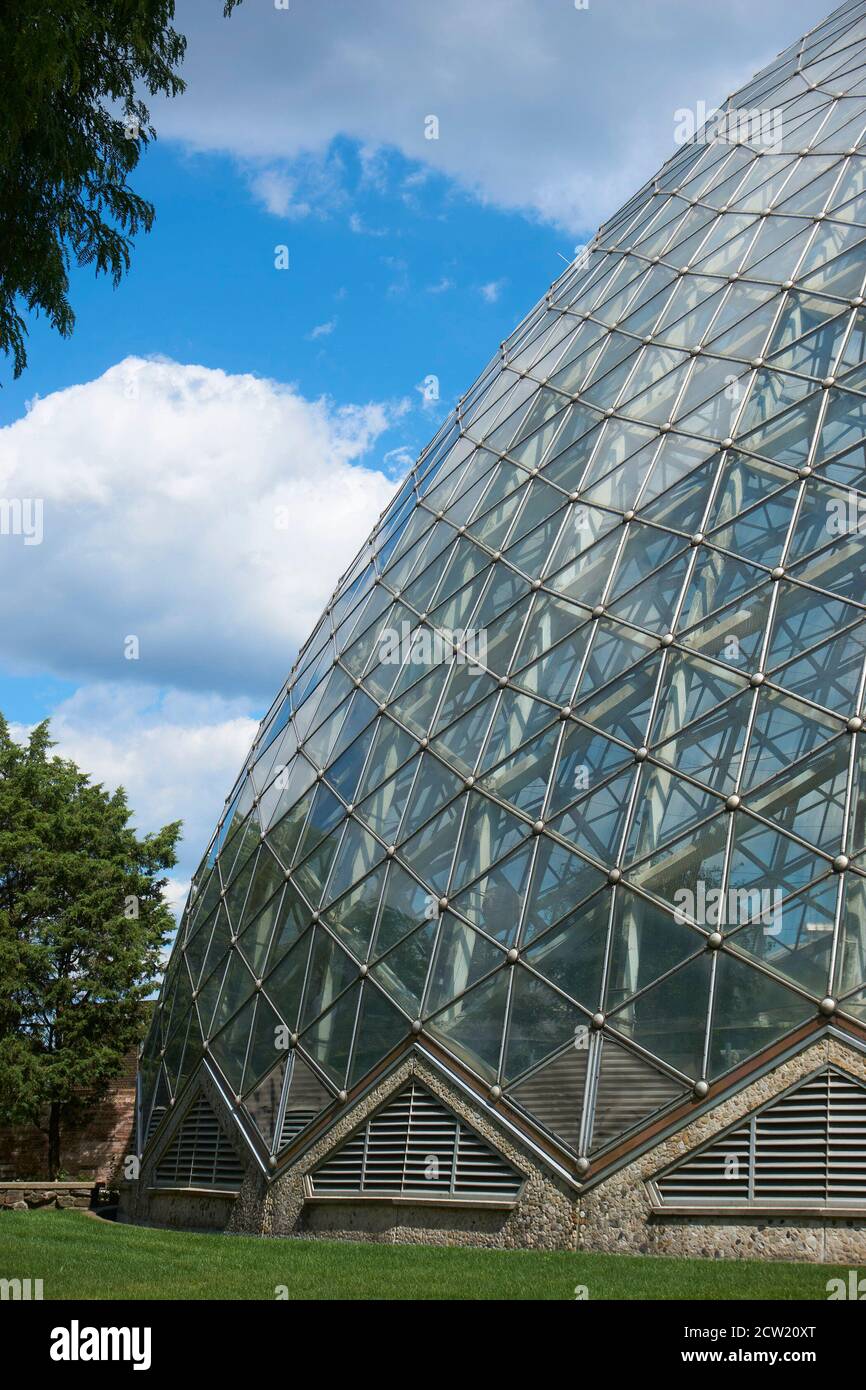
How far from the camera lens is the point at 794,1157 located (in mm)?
12375

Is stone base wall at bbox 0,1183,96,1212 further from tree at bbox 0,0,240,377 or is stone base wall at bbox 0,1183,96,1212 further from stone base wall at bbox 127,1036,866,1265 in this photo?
tree at bbox 0,0,240,377

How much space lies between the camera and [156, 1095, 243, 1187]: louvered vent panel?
17.8m

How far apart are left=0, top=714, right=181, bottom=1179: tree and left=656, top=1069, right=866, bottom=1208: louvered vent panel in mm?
27025

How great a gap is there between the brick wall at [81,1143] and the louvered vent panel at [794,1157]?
92.0 ft

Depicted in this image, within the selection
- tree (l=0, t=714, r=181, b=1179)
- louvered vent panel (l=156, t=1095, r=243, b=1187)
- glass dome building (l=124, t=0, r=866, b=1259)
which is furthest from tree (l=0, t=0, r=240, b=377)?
tree (l=0, t=714, r=181, b=1179)

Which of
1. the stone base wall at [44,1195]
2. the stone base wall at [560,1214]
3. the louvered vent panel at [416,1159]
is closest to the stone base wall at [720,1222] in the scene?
the stone base wall at [560,1214]

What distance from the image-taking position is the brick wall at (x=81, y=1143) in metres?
36.8

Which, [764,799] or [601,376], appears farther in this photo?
[601,376]

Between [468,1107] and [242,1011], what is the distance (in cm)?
520

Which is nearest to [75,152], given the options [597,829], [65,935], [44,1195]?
[597,829]

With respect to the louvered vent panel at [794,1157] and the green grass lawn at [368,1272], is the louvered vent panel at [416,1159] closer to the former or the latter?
the green grass lawn at [368,1272]
